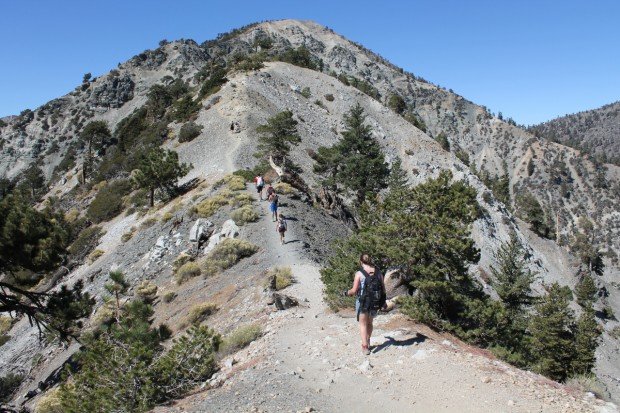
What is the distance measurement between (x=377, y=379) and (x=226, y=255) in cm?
1537

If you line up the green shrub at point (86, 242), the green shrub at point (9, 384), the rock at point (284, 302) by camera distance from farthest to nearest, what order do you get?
the green shrub at point (86, 242), the green shrub at point (9, 384), the rock at point (284, 302)

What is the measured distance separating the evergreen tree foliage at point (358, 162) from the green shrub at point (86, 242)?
1962cm

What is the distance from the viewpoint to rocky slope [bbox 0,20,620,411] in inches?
904

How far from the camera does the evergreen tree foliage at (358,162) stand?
32.1 m

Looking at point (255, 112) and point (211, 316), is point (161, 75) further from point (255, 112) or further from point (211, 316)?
point (211, 316)

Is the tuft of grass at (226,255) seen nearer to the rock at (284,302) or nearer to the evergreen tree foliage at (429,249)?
Result: the rock at (284,302)

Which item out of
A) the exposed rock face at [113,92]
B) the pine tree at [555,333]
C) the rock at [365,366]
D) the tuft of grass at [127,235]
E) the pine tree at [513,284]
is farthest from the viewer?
the exposed rock face at [113,92]

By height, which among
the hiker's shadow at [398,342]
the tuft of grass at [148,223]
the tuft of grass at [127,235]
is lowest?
the hiker's shadow at [398,342]

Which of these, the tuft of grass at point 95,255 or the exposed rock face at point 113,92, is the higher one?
the exposed rock face at point 113,92

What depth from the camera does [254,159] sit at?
40344mm

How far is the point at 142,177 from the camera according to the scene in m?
35.7

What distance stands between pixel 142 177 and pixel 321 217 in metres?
16.2

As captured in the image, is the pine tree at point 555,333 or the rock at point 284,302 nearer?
the rock at point 284,302

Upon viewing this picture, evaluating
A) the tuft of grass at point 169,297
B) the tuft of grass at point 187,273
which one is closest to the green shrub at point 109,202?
the tuft of grass at point 187,273
